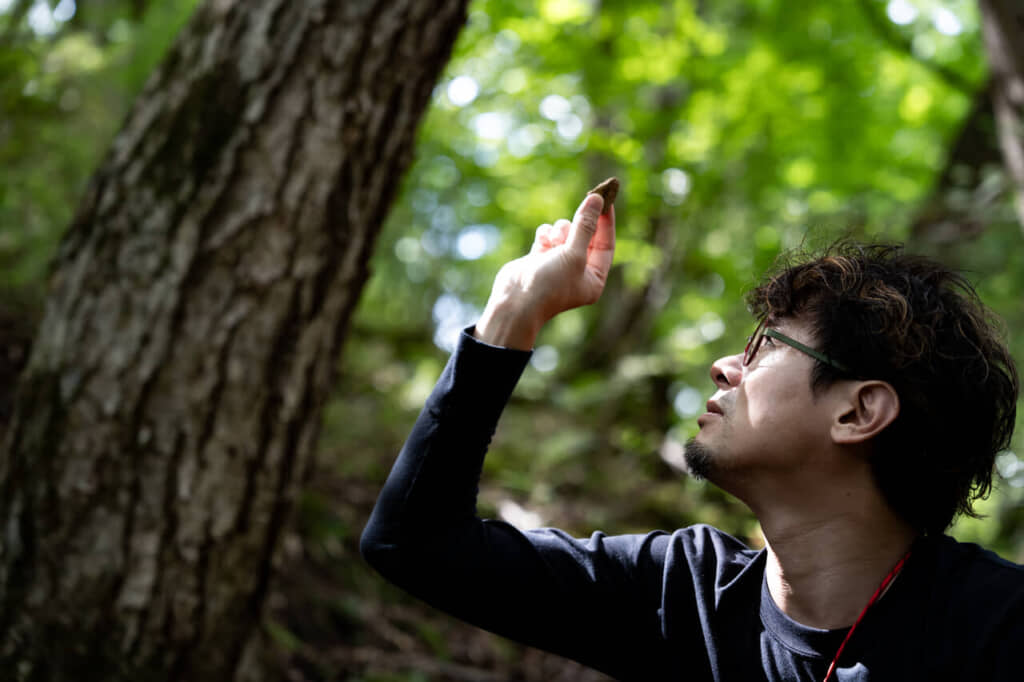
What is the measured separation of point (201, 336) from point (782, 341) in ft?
5.88

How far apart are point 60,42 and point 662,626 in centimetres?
445

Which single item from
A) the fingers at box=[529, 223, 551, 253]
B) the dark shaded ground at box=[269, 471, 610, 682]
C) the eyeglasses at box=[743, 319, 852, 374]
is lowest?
the dark shaded ground at box=[269, 471, 610, 682]

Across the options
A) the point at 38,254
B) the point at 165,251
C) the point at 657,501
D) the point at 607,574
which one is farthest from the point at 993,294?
the point at 38,254

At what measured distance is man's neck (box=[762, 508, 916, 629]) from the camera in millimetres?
1600

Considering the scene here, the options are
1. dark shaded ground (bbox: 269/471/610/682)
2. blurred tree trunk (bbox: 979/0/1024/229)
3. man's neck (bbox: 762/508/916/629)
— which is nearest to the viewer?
man's neck (bbox: 762/508/916/629)

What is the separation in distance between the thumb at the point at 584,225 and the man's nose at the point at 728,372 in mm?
434

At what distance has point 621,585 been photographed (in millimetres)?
1818

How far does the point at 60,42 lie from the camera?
4.21 metres

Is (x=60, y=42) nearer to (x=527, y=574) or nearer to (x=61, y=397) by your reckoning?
(x=61, y=397)

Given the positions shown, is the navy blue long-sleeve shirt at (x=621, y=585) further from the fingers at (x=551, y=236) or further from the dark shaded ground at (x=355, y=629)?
the dark shaded ground at (x=355, y=629)

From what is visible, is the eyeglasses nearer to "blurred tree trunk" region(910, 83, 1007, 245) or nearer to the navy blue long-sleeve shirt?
the navy blue long-sleeve shirt

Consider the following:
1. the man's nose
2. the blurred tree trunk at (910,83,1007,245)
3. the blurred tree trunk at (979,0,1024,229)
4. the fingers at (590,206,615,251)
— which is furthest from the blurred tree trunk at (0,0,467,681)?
the blurred tree trunk at (910,83,1007,245)

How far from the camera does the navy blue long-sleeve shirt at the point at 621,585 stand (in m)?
1.47

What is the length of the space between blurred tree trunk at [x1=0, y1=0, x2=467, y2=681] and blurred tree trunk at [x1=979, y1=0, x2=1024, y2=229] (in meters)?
4.01
